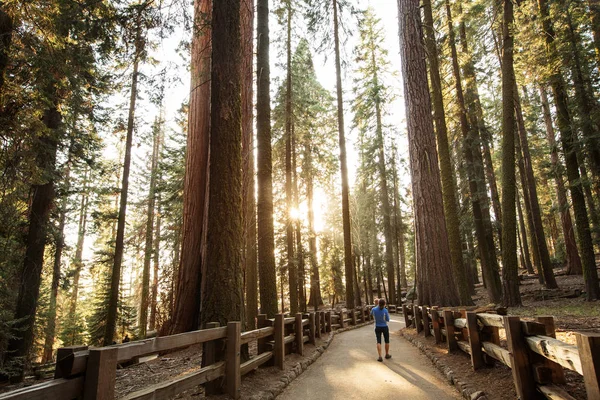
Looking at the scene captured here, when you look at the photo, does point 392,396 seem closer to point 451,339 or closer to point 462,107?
point 451,339

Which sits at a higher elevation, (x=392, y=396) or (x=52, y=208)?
(x=52, y=208)

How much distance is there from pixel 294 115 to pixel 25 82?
11853mm

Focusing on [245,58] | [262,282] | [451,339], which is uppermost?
[245,58]

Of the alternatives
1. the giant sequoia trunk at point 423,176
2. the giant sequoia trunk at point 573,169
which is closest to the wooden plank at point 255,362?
the giant sequoia trunk at point 423,176

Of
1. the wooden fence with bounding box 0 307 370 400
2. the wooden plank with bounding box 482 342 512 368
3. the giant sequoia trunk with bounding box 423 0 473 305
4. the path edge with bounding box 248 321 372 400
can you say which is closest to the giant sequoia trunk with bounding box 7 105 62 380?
the wooden fence with bounding box 0 307 370 400

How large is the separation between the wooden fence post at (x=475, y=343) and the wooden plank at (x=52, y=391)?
5534 millimetres

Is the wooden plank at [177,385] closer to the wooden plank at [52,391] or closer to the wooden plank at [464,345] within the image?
the wooden plank at [52,391]

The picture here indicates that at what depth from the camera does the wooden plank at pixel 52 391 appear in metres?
1.88

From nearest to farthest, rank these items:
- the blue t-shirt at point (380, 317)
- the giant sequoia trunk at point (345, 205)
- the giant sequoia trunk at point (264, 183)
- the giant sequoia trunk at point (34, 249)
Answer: the blue t-shirt at point (380, 317) < the giant sequoia trunk at point (264, 183) < the giant sequoia trunk at point (34, 249) < the giant sequoia trunk at point (345, 205)

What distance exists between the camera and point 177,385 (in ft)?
11.1

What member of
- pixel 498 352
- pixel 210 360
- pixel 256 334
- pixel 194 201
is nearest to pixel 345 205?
pixel 194 201

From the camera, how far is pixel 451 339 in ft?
22.6

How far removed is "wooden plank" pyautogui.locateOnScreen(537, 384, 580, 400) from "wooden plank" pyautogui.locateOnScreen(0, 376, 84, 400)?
13.7ft

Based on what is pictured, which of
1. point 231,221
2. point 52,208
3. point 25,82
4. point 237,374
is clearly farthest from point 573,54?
point 52,208
